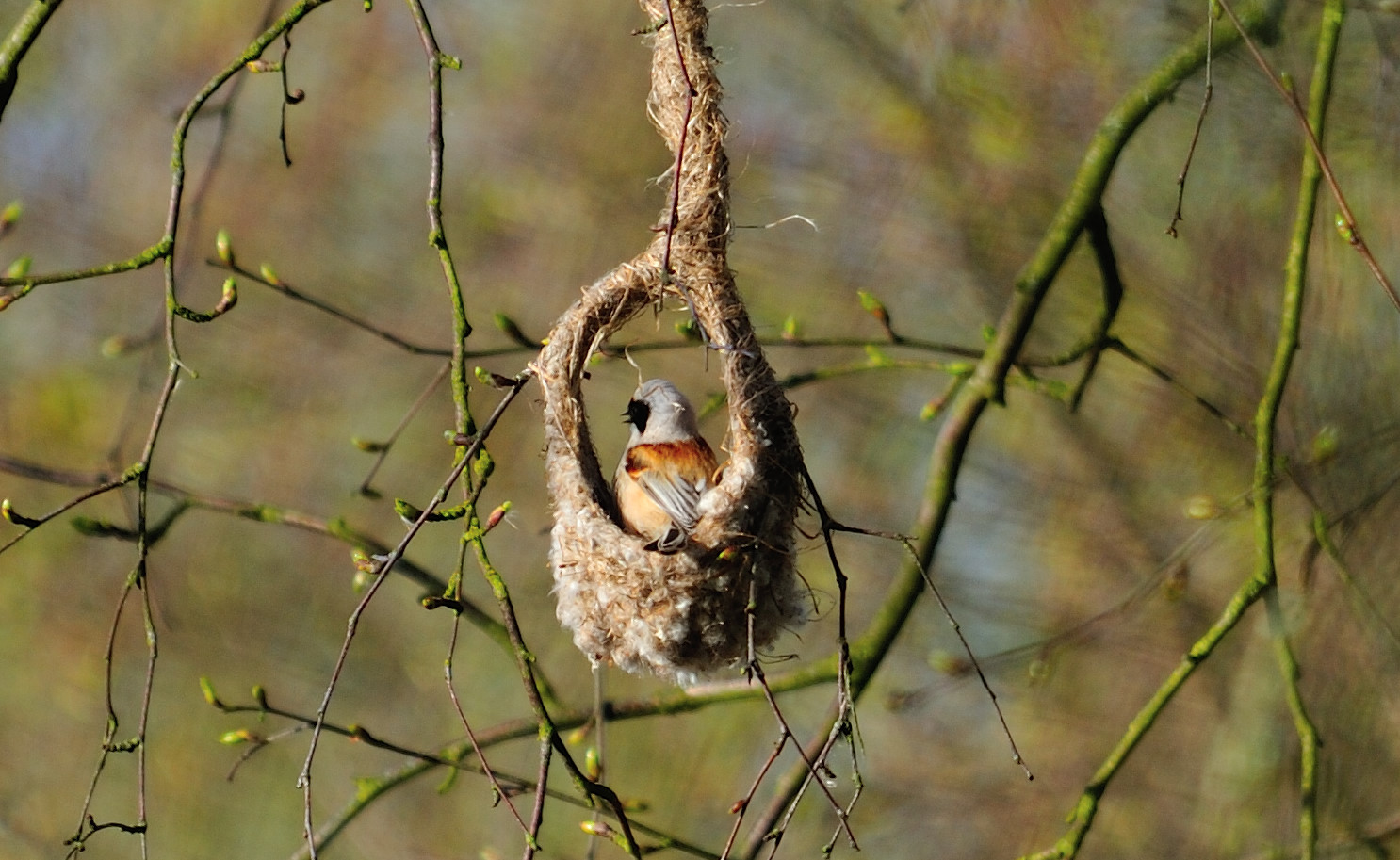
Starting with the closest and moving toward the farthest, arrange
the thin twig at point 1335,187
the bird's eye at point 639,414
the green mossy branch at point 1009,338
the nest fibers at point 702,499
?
the thin twig at point 1335,187 < the nest fibers at point 702,499 < the bird's eye at point 639,414 < the green mossy branch at point 1009,338

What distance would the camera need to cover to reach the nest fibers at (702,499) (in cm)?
294

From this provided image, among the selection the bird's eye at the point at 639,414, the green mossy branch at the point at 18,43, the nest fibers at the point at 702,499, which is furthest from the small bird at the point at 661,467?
the green mossy branch at the point at 18,43

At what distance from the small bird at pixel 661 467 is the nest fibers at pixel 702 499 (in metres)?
0.12

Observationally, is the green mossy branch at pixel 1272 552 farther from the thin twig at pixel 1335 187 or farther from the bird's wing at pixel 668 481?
the bird's wing at pixel 668 481

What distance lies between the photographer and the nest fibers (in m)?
2.94

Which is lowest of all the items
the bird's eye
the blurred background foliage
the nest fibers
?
the nest fibers

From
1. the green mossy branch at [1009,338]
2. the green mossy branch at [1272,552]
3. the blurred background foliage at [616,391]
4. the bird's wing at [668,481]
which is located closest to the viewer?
the bird's wing at [668,481]

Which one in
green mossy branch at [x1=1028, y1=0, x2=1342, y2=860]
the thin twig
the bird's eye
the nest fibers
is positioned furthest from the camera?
the bird's eye

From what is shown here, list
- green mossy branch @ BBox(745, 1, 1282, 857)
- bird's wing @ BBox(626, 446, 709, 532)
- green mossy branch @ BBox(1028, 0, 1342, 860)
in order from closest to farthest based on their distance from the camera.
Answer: bird's wing @ BBox(626, 446, 709, 532)
green mossy branch @ BBox(1028, 0, 1342, 860)
green mossy branch @ BBox(745, 1, 1282, 857)

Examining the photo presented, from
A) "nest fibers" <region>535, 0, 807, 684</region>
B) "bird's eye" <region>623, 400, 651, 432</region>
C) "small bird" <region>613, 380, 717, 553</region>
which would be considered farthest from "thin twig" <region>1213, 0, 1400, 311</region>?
"bird's eye" <region>623, 400, 651, 432</region>

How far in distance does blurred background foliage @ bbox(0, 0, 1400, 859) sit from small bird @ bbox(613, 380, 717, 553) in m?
1.91

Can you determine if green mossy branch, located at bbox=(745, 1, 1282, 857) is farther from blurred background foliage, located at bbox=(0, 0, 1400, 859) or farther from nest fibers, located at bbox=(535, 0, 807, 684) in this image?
blurred background foliage, located at bbox=(0, 0, 1400, 859)

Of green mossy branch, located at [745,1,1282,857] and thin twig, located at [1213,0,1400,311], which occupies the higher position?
green mossy branch, located at [745,1,1282,857]

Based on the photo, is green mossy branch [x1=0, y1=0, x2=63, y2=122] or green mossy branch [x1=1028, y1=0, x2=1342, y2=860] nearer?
green mossy branch [x1=0, y1=0, x2=63, y2=122]
